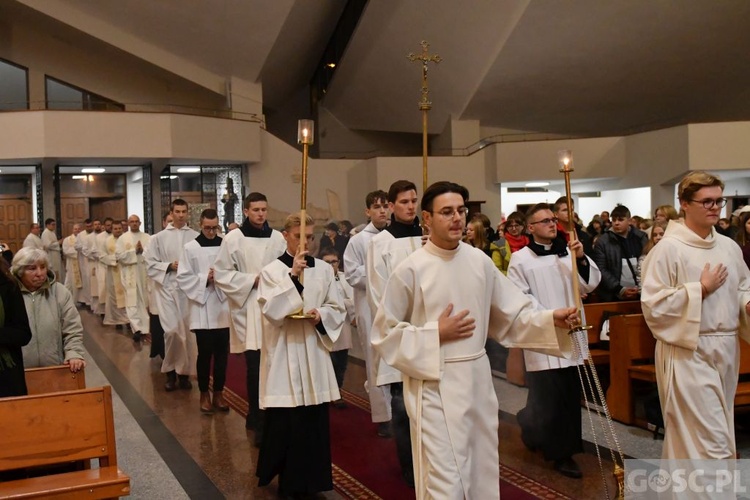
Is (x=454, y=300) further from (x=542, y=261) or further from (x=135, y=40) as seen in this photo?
(x=135, y=40)

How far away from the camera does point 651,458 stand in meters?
5.58

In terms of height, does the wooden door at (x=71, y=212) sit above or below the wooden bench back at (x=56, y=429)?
above

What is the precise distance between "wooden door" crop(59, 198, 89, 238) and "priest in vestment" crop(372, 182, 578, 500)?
21.1m

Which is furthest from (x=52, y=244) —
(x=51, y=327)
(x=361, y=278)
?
(x=51, y=327)

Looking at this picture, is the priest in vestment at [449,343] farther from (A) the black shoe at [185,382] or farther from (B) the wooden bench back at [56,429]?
(A) the black shoe at [185,382]

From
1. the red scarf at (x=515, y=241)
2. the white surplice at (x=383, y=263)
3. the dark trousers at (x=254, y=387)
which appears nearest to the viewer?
the white surplice at (x=383, y=263)

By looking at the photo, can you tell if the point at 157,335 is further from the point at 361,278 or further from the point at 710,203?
the point at 710,203

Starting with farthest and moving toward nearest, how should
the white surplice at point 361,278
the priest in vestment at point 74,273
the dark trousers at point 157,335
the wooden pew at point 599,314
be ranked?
the priest in vestment at point 74,273 → the dark trousers at point 157,335 → the wooden pew at point 599,314 → the white surplice at point 361,278

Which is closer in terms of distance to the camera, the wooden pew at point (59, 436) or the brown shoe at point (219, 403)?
the wooden pew at point (59, 436)

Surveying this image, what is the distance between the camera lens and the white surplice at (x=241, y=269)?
6523 millimetres

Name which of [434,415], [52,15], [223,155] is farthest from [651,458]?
[52,15]

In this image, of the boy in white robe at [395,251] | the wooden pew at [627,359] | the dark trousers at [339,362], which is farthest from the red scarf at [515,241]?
the boy in white robe at [395,251]

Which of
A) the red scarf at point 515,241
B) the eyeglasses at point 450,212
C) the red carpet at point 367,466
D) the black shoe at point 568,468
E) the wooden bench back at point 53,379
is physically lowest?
the red carpet at point 367,466

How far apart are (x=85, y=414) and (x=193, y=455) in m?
1.88
